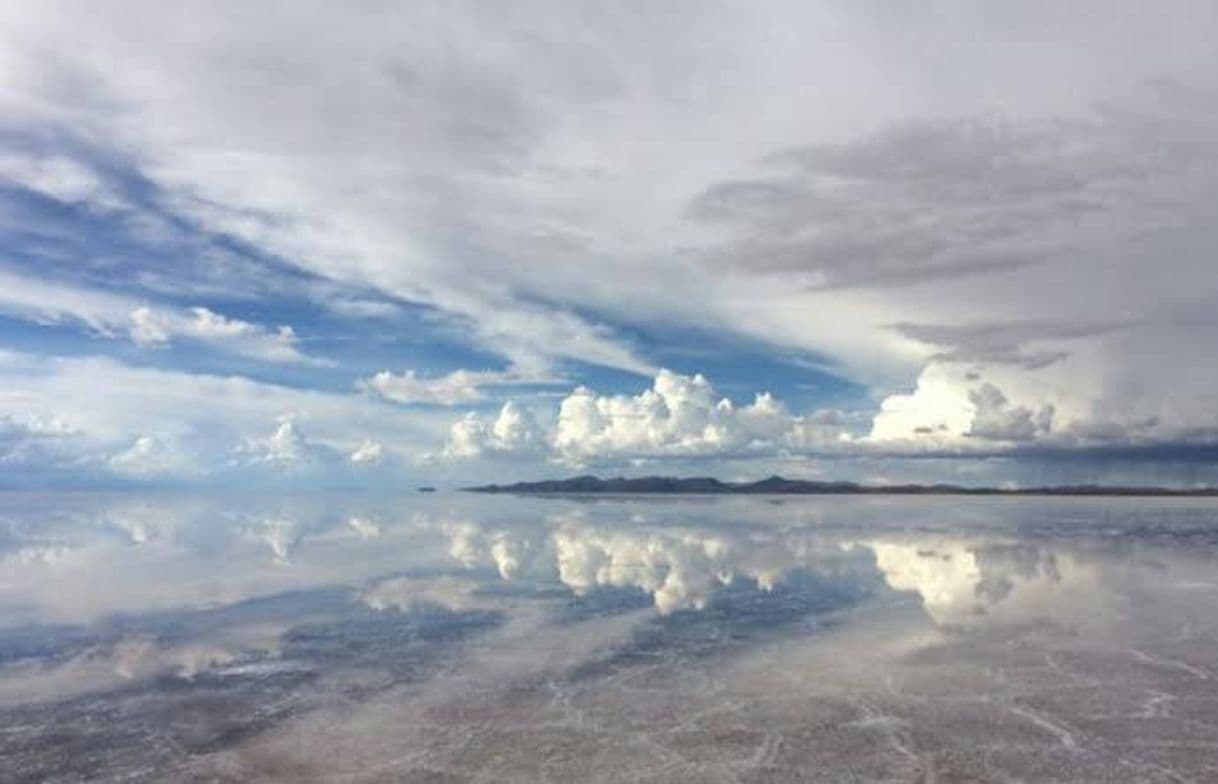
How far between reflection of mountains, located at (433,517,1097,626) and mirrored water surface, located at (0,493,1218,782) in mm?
324

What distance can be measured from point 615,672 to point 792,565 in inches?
979

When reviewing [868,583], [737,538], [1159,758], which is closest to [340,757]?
[1159,758]

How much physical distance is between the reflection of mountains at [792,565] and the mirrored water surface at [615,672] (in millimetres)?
324

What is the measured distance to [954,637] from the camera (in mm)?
26734

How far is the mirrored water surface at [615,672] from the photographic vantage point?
16234mm

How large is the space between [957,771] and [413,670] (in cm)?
1276

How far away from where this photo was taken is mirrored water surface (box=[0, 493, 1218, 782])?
639 inches

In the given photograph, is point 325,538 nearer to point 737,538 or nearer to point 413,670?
point 737,538

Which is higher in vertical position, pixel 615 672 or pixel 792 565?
pixel 792 565

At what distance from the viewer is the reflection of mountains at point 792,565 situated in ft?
111

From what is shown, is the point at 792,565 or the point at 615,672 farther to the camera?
the point at 792,565

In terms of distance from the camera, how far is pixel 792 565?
1810 inches

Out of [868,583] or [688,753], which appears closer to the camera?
[688,753]

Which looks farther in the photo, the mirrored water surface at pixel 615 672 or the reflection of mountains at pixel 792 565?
the reflection of mountains at pixel 792 565
